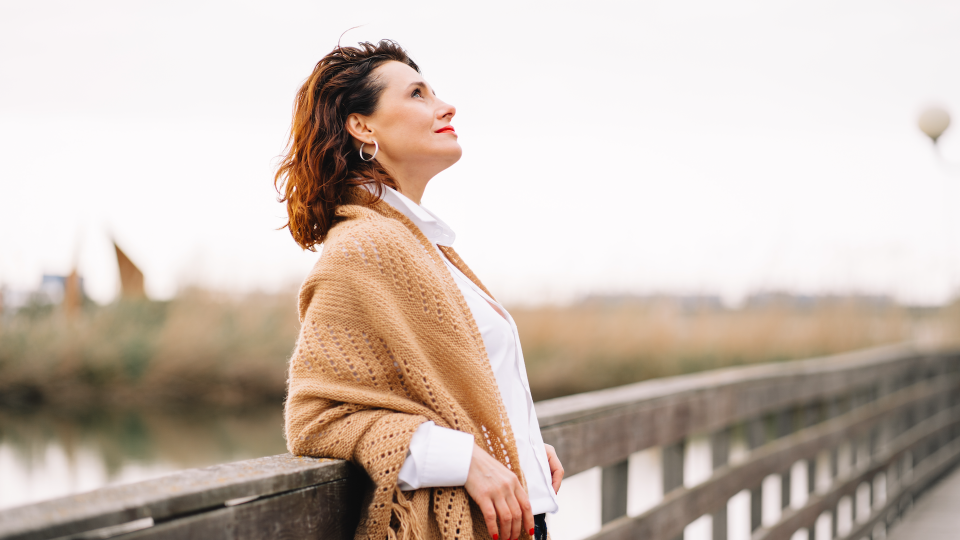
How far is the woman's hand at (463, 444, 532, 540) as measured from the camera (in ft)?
3.54

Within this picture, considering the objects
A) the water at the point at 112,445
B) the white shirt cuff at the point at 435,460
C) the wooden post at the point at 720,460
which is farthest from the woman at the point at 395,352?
the water at the point at 112,445

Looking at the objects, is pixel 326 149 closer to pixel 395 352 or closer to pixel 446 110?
pixel 446 110

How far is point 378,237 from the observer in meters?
1.14

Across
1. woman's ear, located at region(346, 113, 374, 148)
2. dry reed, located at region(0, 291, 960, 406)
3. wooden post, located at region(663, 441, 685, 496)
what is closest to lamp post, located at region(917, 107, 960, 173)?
dry reed, located at region(0, 291, 960, 406)

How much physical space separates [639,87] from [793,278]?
278 cm

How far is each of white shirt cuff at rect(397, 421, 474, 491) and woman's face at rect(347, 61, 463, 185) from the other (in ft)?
1.62

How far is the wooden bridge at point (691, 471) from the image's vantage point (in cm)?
87

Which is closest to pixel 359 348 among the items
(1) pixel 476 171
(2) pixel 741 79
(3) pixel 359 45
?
(3) pixel 359 45

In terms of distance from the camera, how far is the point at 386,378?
1.10m

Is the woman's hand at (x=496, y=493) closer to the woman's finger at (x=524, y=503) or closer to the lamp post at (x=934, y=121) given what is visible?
the woman's finger at (x=524, y=503)

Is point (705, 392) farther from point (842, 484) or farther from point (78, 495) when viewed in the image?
point (78, 495)

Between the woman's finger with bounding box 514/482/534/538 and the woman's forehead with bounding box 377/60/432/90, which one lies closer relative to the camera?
the woman's finger with bounding box 514/482/534/538

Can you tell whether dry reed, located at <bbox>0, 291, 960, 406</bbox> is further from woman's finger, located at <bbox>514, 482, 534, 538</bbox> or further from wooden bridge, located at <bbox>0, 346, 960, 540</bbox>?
woman's finger, located at <bbox>514, 482, 534, 538</bbox>

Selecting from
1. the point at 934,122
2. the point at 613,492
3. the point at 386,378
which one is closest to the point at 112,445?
the point at 613,492
